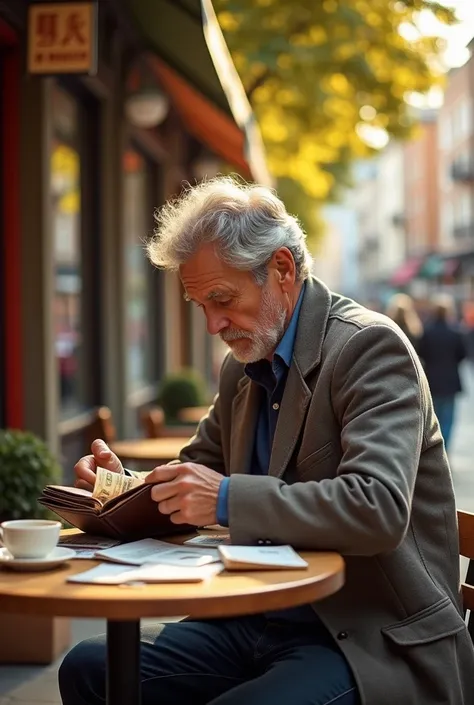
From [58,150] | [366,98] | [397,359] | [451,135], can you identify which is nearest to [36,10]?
[58,150]

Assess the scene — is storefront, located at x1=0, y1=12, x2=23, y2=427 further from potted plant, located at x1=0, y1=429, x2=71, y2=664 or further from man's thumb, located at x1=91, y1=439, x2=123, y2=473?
man's thumb, located at x1=91, y1=439, x2=123, y2=473

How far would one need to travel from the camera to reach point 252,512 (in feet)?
8.48

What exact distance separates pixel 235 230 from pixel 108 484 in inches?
28.1

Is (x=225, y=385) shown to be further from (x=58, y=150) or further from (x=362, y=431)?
(x=58, y=150)

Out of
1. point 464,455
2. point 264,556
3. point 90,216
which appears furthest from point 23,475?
point 464,455

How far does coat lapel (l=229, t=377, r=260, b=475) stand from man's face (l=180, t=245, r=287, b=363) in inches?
7.0

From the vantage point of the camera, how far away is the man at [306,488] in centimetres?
257

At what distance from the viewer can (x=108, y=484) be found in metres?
2.91

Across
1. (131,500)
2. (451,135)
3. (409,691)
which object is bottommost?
(409,691)

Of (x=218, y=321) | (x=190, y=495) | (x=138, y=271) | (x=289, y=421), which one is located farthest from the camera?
(x=138, y=271)

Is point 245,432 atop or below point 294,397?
below

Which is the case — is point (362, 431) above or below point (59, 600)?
above

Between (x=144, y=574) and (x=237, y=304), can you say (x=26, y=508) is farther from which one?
(x=144, y=574)

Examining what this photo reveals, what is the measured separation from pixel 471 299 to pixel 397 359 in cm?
5110
